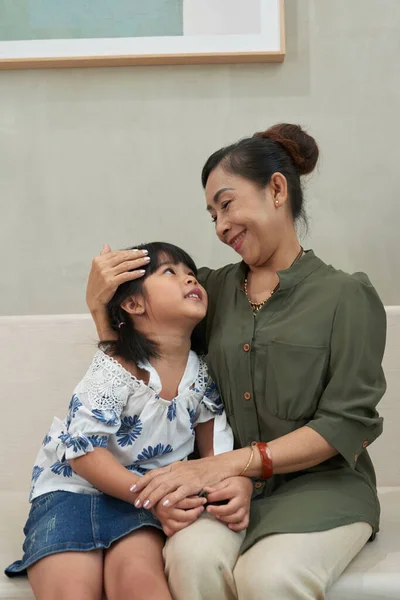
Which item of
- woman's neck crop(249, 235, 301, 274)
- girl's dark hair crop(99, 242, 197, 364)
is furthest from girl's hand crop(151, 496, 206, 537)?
woman's neck crop(249, 235, 301, 274)

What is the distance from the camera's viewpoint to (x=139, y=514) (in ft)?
4.97

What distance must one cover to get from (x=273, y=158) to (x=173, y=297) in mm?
408

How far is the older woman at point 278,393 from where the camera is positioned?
135cm

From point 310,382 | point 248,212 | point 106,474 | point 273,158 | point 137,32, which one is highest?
point 137,32

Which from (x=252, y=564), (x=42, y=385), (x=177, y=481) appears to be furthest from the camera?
(x=42, y=385)

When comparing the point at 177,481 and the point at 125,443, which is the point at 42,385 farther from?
the point at 177,481

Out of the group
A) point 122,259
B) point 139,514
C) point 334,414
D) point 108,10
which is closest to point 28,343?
point 122,259

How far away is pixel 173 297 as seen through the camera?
1632 mm

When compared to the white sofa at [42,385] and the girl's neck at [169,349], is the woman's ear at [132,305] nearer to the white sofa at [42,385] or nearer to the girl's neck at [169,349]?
the girl's neck at [169,349]

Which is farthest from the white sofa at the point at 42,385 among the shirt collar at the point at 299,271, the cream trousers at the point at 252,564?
the cream trousers at the point at 252,564

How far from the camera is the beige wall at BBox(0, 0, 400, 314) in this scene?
2.36m

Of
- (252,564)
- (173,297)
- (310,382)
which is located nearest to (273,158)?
(173,297)

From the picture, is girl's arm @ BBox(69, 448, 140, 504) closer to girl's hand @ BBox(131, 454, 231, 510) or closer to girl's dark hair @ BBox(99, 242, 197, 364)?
girl's hand @ BBox(131, 454, 231, 510)

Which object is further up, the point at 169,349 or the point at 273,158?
the point at 273,158
